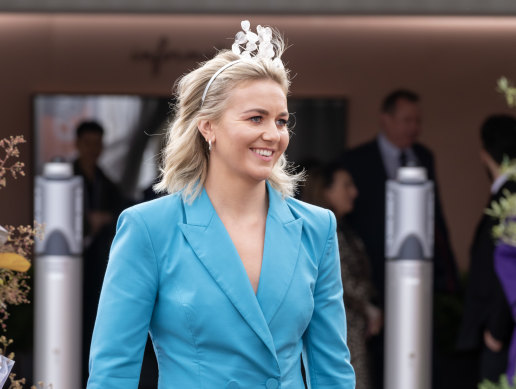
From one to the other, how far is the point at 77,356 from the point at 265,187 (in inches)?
159

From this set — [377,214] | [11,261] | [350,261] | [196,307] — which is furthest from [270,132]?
[377,214]

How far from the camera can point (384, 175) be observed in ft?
24.4

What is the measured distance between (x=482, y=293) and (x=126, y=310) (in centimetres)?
383

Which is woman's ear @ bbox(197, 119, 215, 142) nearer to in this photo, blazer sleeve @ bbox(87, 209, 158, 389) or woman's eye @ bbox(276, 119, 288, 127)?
woman's eye @ bbox(276, 119, 288, 127)

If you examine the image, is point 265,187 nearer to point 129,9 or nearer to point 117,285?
point 117,285

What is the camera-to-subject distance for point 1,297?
8.71ft

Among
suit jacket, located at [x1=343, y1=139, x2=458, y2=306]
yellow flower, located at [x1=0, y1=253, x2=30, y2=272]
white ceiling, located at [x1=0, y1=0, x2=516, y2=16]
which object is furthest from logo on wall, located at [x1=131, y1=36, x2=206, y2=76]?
yellow flower, located at [x1=0, y1=253, x2=30, y2=272]

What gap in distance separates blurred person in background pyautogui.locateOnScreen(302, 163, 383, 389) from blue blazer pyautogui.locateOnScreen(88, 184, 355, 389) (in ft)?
11.2

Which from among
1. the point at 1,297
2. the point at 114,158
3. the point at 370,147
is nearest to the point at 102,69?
the point at 114,158

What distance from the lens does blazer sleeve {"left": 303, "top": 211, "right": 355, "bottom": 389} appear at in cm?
262

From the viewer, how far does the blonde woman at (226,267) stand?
2449 millimetres

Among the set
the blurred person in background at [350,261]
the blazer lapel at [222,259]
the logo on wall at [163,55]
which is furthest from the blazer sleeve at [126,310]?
the logo on wall at [163,55]

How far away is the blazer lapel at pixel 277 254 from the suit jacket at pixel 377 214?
474 centimetres

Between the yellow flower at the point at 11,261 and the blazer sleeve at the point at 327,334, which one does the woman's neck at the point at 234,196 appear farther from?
the yellow flower at the point at 11,261
